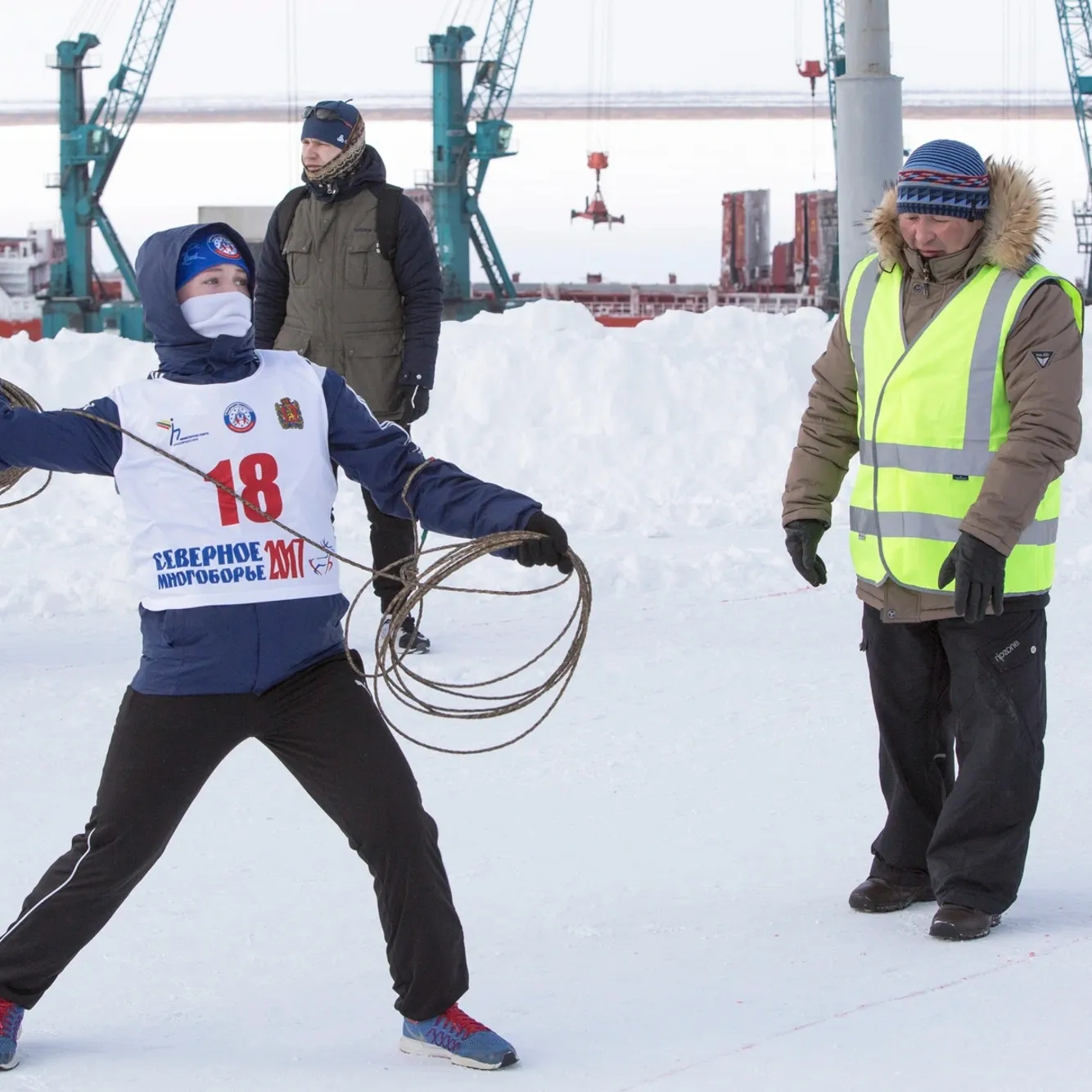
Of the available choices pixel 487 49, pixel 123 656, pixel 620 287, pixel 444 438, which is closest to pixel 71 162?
pixel 487 49

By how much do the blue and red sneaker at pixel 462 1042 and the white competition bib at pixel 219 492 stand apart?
729mm

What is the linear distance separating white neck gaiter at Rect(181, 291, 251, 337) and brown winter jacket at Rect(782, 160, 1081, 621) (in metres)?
1.34

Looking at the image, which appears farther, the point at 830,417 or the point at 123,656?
the point at 123,656

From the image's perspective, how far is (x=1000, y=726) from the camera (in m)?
3.47

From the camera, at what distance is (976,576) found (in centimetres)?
329

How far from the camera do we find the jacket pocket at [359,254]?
221 inches

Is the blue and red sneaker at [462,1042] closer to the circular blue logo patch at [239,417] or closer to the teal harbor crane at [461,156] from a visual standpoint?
the circular blue logo patch at [239,417]

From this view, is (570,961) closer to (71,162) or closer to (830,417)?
(830,417)

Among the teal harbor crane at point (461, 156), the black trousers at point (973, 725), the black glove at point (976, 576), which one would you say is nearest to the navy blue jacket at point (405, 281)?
the black trousers at point (973, 725)

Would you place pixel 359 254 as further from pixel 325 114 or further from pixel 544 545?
pixel 544 545

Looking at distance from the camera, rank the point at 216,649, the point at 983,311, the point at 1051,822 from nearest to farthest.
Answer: the point at 216,649
the point at 983,311
the point at 1051,822

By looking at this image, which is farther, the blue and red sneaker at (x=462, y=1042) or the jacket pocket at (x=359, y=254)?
the jacket pocket at (x=359, y=254)

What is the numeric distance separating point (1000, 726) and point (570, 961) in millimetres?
948

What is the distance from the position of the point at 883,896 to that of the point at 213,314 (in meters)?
1.83
